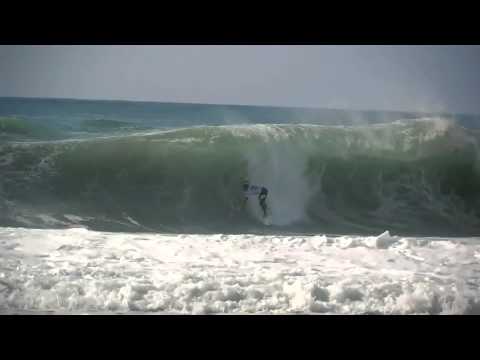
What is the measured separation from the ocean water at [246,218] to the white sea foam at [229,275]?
0.01 meters

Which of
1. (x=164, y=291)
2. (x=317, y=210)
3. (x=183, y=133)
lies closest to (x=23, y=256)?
(x=164, y=291)

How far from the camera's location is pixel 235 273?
4.45 metres

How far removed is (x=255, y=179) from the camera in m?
8.19

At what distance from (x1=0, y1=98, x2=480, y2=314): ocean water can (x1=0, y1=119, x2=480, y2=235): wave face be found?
25mm

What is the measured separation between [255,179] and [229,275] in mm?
3891

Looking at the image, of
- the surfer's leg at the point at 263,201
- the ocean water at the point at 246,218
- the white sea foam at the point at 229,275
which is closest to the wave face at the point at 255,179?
the ocean water at the point at 246,218

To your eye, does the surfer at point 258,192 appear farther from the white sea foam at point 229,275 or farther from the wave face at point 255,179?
the white sea foam at point 229,275

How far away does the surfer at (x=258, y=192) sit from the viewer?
284 inches

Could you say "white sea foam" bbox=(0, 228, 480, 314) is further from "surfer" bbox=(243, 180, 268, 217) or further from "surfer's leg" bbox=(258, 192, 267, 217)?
"surfer" bbox=(243, 180, 268, 217)

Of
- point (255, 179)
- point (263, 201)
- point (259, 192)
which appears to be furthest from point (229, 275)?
point (255, 179)

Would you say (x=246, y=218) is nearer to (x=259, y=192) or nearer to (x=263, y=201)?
(x=263, y=201)

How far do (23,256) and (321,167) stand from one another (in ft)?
16.5
